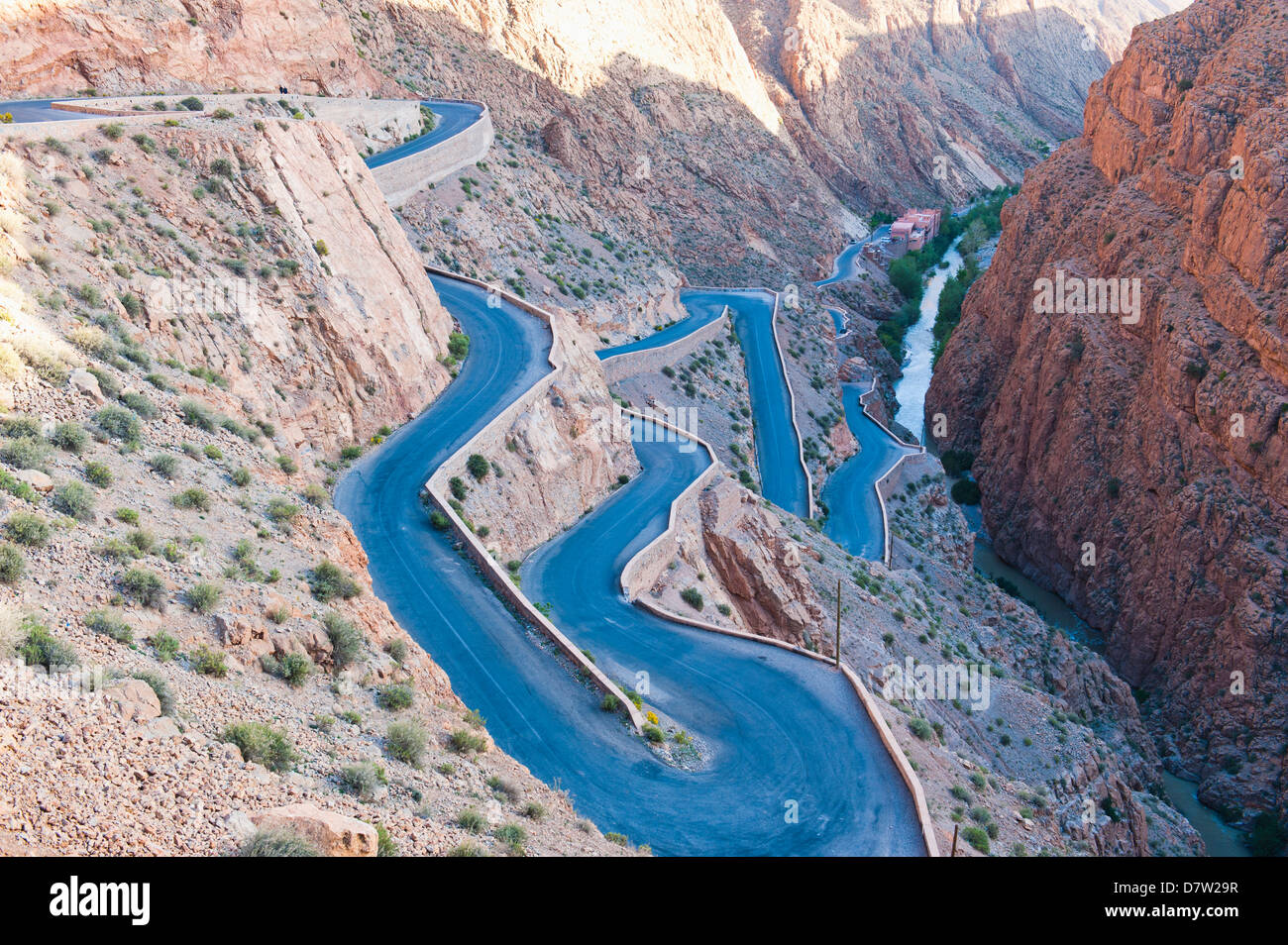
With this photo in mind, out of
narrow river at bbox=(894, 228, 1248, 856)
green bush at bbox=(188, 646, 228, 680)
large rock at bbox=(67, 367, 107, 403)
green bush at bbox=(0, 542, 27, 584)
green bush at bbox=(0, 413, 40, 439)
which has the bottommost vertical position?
narrow river at bbox=(894, 228, 1248, 856)

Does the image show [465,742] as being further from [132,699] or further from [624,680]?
[624,680]

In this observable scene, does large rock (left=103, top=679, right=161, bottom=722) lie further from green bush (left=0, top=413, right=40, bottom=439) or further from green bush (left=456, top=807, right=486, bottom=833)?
green bush (left=0, top=413, right=40, bottom=439)

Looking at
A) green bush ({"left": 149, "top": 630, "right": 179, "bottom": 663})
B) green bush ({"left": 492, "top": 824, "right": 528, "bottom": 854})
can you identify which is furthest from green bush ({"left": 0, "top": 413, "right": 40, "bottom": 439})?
green bush ({"left": 492, "top": 824, "right": 528, "bottom": 854})

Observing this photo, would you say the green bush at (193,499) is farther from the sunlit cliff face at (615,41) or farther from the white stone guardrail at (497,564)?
the sunlit cliff face at (615,41)

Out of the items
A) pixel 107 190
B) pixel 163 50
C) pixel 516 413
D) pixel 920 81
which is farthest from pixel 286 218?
pixel 920 81

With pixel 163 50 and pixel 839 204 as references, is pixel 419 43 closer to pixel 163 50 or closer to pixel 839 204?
pixel 163 50
